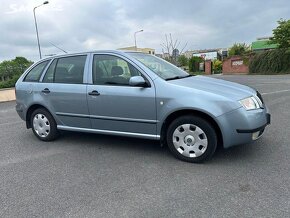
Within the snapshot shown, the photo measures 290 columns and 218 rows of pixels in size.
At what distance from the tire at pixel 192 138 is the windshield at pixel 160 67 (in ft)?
2.55

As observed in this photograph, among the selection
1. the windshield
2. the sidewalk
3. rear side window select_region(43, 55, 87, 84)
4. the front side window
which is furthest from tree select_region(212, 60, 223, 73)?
the front side window

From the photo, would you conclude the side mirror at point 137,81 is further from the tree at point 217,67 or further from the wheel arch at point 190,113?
the tree at point 217,67

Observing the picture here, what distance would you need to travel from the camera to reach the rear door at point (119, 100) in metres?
4.11

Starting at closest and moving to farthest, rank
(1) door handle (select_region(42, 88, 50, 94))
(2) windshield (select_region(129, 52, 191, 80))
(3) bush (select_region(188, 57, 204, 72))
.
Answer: (2) windshield (select_region(129, 52, 191, 80)) → (1) door handle (select_region(42, 88, 50, 94)) → (3) bush (select_region(188, 57, 204, 72))

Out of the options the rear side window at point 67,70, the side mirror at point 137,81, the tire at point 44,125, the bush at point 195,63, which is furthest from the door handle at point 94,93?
the bush at point 195,63

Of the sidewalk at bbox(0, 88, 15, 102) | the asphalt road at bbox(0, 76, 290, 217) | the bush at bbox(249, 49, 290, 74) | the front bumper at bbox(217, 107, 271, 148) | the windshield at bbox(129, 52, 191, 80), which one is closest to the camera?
the asphalt road at bbox(0, 76, 290, 217)

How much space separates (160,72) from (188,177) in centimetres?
166

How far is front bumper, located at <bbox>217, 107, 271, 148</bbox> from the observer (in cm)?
365

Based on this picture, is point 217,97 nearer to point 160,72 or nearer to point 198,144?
point 198,144

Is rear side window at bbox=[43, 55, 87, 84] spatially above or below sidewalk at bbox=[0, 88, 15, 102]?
above

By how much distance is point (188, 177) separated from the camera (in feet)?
11.5

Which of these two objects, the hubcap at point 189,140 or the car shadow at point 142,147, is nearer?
the hubcap at point 189,140

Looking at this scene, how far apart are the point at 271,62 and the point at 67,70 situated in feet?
103

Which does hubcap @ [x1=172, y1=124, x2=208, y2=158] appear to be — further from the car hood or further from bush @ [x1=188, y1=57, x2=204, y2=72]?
bush @ [x1=188, y1=57, x2=204, y2=72]
